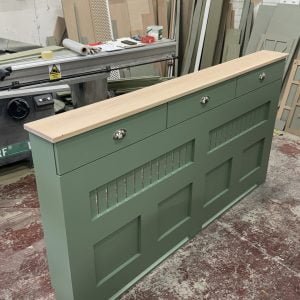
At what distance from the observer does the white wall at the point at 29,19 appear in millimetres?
3443

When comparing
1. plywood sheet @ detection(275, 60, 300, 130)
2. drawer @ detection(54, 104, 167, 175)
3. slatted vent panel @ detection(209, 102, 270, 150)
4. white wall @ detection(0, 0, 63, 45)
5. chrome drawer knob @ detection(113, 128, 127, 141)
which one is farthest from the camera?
white wall @ detection(0, 0, 63, 45)

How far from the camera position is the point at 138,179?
1.51m

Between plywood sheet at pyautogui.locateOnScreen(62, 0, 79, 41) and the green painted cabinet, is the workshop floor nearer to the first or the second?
the green painted cabinet

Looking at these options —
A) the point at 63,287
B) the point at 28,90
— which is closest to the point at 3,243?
the point at 63,287

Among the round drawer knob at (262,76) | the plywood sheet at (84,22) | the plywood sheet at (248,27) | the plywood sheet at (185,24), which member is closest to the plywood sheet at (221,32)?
the plywood sheet at (248,27)

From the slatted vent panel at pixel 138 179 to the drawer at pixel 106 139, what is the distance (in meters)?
0.15

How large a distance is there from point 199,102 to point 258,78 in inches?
22.7

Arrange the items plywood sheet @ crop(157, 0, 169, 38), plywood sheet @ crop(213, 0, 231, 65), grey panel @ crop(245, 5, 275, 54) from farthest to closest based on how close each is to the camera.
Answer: plywood sheet @ crop(157, 0, 169, 38) → plywood sheet @ crop(213, 0, 231, 65) → grey panel @ crop(245, 5, 275, 54)

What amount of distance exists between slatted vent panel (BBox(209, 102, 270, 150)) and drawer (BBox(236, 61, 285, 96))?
16 centimetres

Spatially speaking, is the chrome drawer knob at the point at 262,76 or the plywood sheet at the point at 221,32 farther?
the plywood sheet at the point at 221,32

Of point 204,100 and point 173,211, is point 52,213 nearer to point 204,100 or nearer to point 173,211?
point 173,211

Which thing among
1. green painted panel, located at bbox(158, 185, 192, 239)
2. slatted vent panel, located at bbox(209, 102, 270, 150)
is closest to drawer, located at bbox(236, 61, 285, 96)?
slatted vent panel, located at bbox(209, 102, 270, 150)

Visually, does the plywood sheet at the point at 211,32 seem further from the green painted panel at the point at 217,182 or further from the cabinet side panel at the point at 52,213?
the cabinet side panel at the point at 52,213

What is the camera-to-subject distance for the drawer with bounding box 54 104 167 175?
46.3 inches
